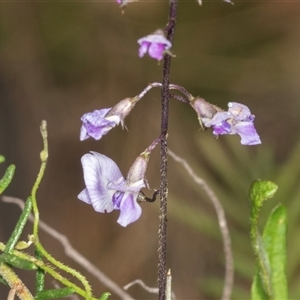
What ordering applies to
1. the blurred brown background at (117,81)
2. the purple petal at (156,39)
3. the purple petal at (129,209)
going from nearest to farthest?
the purple petal at (156,39) < the purple petal at (129,209) < the blurred brown background at (117,81)

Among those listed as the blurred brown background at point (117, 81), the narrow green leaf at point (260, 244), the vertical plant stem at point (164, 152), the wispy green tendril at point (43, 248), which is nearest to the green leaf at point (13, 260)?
the wispy green tendril at point (43, 248)

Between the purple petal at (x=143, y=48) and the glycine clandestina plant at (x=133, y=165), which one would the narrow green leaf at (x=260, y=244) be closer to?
the glycine clandestina plant at (x=133, y=165)

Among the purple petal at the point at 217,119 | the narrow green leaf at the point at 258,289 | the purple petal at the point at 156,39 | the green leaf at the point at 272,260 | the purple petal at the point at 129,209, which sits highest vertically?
the purple petal at the point at 156,39

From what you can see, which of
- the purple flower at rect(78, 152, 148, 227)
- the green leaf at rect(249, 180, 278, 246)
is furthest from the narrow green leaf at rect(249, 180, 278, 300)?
the purple flower at rect(78, 152, 148, 227)

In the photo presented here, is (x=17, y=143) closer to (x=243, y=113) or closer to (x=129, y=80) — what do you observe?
(x=129, y=80)

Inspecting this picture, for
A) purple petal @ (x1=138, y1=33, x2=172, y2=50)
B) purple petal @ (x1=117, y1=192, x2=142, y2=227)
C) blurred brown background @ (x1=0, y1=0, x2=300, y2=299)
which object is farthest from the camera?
blurred brown background @ (x1=0, y1=0, x2=300, y2=299)

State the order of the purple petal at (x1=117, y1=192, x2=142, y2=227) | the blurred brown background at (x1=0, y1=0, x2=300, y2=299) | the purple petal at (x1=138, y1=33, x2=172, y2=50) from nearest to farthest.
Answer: the purple petal at (x1=138, y1=33, x2=172, y2=50), the purple petal at (x1=117, y1=192, x2=142, y2=227), the blurred brown background at (x1=0, y1=0, x2=300, y2=299)

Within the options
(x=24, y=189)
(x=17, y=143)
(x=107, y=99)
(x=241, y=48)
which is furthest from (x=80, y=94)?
(x=241, y=48)

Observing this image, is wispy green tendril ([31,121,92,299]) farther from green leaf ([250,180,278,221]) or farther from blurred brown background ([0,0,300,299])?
blurred brown background ([0,0,300,299])
